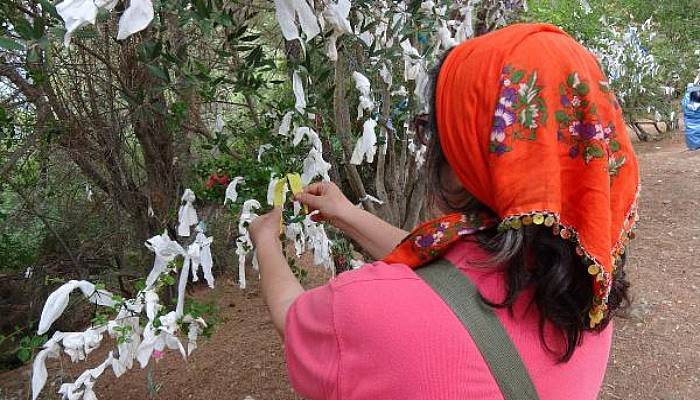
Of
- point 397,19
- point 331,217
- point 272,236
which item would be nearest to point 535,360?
point 272,236

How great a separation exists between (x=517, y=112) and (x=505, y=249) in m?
0.20

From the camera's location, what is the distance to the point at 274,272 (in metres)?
1.25

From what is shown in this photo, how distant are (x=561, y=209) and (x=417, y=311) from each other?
268 mm

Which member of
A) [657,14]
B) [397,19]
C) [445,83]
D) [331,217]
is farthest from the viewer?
[657,14]

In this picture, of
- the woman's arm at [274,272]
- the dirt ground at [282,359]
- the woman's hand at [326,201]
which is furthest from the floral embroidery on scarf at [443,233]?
the dirt ground at [282,359]

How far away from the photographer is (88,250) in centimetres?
368

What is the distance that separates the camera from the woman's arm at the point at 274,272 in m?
1.12

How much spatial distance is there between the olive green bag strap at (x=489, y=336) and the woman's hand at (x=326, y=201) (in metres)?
0.87

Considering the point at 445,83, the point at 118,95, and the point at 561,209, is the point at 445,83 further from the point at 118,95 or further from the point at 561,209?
the point at 118,95

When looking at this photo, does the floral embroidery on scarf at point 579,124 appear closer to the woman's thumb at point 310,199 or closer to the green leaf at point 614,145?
the green leaf at point 614,145

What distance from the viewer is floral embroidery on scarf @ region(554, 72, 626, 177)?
88 centimetres

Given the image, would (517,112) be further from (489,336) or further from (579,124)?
(489,336)

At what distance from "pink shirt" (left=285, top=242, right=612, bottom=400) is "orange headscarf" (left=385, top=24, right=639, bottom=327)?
0.32ft

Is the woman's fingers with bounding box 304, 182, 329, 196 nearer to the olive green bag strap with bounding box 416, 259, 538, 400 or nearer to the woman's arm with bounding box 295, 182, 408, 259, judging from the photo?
the woman's arm with bounding box 295, 182, 408, 259
